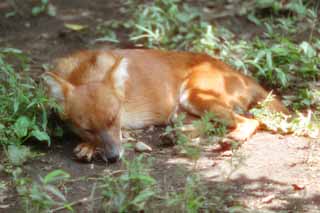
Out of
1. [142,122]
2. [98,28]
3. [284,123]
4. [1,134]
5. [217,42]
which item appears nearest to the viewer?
[1,134]

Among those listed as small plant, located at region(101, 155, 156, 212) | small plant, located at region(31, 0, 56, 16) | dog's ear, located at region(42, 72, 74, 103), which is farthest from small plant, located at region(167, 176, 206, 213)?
small plant, located at region(31, 0, 56, 16)

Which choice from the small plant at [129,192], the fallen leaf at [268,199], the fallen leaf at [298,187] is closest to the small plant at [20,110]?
the small plant at [129,192]

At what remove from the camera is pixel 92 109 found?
7508 mm

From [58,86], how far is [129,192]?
2.39 m

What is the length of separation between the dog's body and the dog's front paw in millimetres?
11

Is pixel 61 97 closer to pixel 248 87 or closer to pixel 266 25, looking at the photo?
pixel 248 87

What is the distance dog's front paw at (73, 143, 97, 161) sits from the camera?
293 inches

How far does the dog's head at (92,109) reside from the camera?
7.50m

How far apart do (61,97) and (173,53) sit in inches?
78.5

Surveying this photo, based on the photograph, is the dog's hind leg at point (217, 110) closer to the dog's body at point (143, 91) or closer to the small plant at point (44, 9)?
the dog's body at point (143, 91)

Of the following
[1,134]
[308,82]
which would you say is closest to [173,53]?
[308,82]

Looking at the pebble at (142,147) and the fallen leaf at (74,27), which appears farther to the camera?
the fallen leaf at (74,27)

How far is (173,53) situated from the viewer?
9.14m

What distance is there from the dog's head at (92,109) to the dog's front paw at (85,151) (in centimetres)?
7
